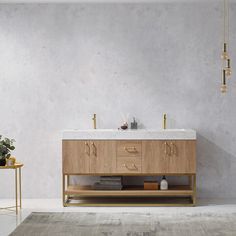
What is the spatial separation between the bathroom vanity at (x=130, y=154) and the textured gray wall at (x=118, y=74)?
1.93 feet

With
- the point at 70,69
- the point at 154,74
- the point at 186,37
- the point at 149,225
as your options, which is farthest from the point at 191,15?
the point at 149,225

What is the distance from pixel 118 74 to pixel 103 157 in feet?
4.02

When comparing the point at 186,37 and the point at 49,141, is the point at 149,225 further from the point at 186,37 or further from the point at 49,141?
the point at 186,37

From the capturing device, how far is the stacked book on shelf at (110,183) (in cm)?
693

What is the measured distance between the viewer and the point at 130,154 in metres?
6.85

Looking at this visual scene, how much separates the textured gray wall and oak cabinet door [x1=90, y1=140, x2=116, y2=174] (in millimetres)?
614

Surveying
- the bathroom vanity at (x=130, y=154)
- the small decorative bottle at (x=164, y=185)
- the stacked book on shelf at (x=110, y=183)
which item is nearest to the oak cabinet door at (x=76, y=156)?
the bathroom vanity at (x=130, y=154)

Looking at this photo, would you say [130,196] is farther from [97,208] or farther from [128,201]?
[97,208]

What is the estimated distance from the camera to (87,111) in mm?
7422

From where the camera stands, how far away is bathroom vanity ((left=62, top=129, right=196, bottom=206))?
682cm

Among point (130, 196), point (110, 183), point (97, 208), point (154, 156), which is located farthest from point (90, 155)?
point (130, 196)

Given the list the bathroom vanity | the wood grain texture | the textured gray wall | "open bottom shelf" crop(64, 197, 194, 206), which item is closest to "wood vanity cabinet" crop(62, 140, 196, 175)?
the bathroom vanity

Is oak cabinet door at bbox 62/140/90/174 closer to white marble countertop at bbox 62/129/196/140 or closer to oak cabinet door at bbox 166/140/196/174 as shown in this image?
white marble countertop at bbox 62/129/196/140

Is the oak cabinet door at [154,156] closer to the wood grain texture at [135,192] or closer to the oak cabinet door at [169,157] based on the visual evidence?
the oak cabinet door at [169,157]
